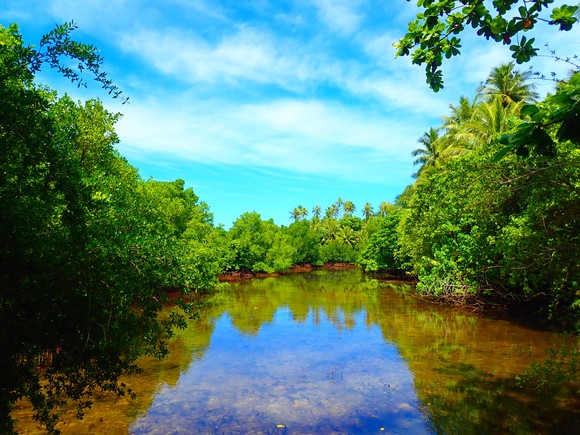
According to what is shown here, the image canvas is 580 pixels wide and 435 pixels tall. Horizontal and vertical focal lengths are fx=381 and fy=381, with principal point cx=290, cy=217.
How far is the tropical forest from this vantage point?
4.08m

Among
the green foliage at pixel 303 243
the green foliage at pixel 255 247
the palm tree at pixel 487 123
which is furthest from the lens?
the green foliage at pixel 303 243

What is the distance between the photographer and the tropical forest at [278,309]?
4.08m

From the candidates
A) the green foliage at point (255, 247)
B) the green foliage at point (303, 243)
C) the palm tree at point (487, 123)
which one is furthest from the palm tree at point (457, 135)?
the green foliage at point (303, 243)

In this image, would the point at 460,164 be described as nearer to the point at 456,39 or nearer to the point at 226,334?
the point at 226,334

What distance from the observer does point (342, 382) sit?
1198cm

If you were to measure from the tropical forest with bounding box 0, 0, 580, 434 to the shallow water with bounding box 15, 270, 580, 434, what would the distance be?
0.07 m

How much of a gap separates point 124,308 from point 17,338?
4.18 ft

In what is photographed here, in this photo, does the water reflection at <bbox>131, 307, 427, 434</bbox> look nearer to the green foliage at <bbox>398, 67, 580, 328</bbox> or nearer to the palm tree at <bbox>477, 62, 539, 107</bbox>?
the green foliage at <bbox>398, 67, 580, 328</bbox>

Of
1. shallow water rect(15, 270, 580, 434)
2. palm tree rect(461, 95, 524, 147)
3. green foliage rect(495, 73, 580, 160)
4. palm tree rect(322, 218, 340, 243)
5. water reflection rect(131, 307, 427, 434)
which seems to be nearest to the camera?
green foliage rect(495, 73, 580, 160)

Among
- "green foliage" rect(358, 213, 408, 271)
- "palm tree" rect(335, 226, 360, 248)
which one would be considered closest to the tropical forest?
"green foliage" rect(358, 213, 408, 271)

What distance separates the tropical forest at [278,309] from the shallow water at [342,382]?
71 millimetres

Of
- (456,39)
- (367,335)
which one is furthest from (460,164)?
(456,39)

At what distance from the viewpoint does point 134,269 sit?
5234 millimetres

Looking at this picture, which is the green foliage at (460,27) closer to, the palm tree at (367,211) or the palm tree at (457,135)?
the palm tree at (457,135)
